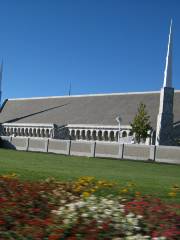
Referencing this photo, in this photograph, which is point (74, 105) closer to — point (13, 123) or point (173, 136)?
point (13, 123)

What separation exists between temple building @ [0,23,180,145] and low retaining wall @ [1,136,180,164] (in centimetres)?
1287

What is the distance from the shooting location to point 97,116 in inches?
3228

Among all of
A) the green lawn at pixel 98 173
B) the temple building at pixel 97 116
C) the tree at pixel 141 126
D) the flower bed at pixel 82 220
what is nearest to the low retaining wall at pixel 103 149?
the tree at pixel 141 126

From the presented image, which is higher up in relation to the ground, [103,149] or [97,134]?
[97,134]

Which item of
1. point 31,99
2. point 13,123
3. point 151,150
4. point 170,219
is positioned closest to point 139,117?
point 151,150

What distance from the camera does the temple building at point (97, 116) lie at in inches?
2623

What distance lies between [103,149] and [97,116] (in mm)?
28781

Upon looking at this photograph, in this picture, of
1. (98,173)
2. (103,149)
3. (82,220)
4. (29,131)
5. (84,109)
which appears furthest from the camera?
(29,131)

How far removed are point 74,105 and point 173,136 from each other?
101 ft

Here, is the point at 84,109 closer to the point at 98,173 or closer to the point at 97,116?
the point at 97,116

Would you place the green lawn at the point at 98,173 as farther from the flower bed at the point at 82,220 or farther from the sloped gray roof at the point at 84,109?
the sloped gray roof at the point at 84,109

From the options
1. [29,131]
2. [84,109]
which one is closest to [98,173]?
[84,109]

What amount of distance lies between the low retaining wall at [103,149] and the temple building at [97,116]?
12.9 metres

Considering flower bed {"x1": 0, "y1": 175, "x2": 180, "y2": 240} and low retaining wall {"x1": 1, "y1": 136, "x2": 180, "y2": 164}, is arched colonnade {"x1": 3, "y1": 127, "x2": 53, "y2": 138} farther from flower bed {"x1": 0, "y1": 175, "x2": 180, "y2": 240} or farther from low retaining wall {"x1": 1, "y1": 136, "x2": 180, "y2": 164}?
flower bed {"x1": 0, "y1": 175, "x2": 180, "y2": 240}
